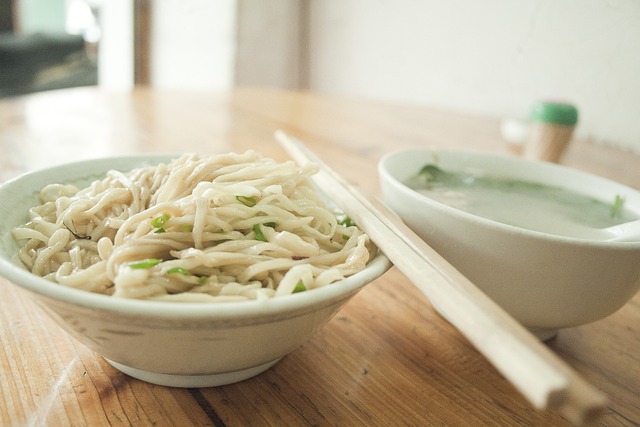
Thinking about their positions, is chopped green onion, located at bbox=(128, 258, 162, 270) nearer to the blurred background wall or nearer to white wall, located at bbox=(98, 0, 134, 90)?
the blurred background wall

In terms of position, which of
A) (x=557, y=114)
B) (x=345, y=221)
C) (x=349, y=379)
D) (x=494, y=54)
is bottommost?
(x=349, y=379)

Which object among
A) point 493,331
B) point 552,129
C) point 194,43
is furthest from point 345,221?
point 194,43

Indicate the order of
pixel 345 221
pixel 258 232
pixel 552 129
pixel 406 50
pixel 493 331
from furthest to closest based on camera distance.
Result: pixel 406 50 < pixel 552 129 < pixel 345 221 < pixel 258 232 < pixel 493 331

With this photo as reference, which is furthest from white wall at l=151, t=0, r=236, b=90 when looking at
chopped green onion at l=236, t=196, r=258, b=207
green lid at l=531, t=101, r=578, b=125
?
chopped green onion at l=236, t=196, r=258, b=207

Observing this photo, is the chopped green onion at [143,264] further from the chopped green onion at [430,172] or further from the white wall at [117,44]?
the white wall at [117,44]

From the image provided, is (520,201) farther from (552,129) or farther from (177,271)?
(552,129)

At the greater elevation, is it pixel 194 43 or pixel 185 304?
pixel 194 43

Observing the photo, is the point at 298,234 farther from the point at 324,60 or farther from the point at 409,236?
the point at 324,60
